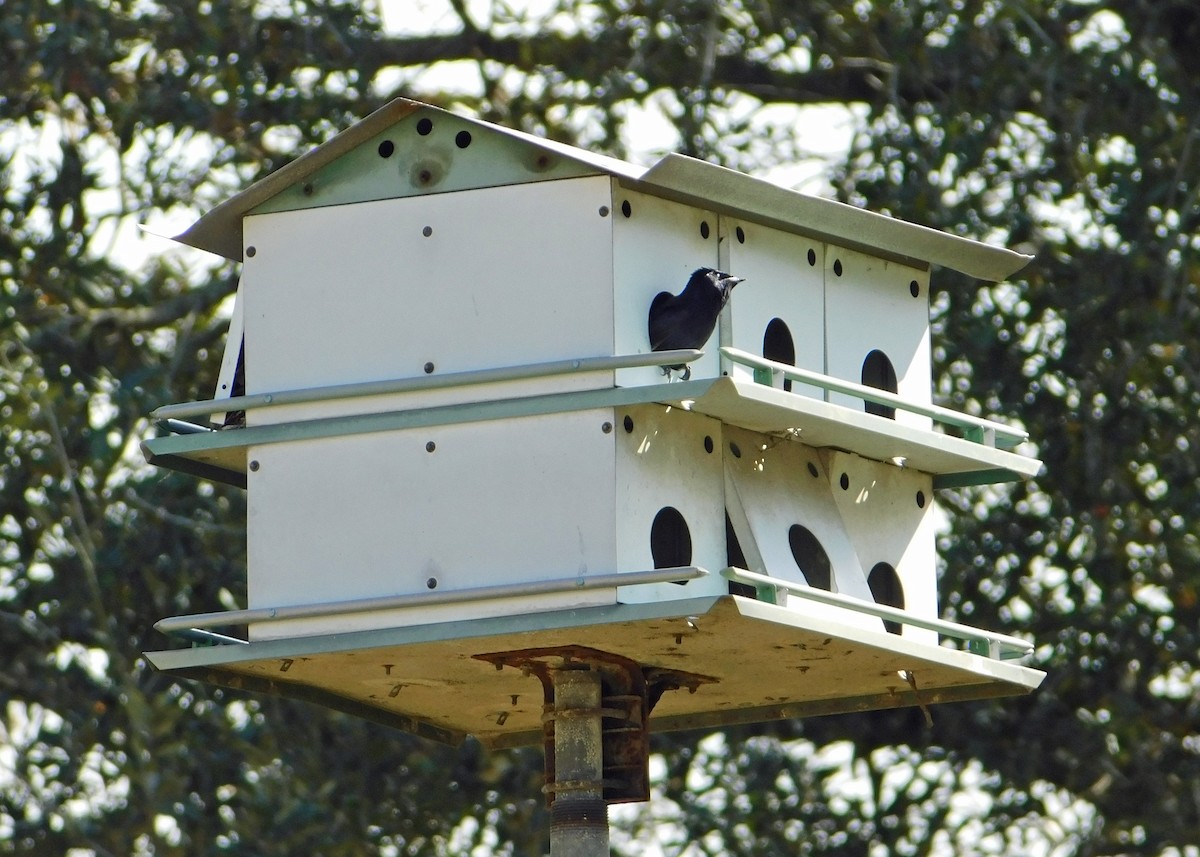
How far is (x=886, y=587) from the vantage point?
32.4 feet

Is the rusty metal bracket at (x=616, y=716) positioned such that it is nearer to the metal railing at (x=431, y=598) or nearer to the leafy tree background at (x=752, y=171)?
the metal railing at (x=431, y=598)

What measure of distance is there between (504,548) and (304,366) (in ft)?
2.89

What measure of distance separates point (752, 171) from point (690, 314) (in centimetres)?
537

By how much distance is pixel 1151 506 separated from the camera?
1372 centimetres

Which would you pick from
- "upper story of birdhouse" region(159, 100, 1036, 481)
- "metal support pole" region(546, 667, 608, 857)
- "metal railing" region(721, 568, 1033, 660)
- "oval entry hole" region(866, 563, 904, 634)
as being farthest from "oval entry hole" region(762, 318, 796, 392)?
"metal support pole" region(546, 667, 608, 857)

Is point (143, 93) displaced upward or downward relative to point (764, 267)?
upward

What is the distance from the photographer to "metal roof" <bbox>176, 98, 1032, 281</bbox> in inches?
353

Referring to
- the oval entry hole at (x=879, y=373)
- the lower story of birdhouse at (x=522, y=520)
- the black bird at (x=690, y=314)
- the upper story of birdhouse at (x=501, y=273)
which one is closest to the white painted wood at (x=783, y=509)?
the lower story of birdhouse at (x=522, y=520)

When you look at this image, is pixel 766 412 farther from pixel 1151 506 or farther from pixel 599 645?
pixel 1151 506

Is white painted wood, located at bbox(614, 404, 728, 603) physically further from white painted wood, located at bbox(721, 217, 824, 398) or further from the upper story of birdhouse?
white painted wood, located at bbox(721, 217, 824, 398)

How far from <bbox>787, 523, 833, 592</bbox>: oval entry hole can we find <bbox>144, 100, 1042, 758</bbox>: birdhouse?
0.04ft

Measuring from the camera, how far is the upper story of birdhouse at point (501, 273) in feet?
29.1

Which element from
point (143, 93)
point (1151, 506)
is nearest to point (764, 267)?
point (1151, 506)

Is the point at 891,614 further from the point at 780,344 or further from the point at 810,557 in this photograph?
the point at 780,344
